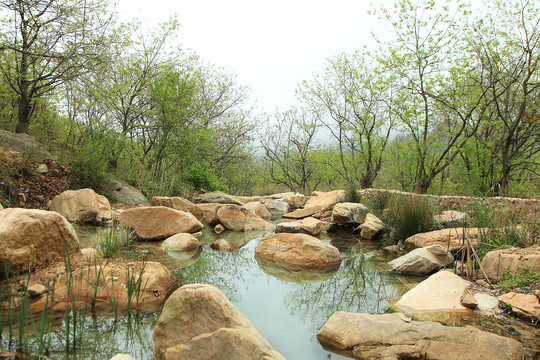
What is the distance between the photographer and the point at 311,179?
2220cm

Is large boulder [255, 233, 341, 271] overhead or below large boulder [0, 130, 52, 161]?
below

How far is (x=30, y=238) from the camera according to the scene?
3.32 meters

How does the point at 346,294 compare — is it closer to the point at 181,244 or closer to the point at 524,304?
the point at 524,304

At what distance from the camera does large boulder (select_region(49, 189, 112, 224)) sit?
658cm

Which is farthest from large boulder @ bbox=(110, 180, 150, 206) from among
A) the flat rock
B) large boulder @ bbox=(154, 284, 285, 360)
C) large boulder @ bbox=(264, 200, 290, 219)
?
large boulder @ bbox=(154, 284, 285, 360)

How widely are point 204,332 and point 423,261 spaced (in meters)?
3.36

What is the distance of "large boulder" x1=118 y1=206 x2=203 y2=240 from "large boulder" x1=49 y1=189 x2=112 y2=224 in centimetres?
85

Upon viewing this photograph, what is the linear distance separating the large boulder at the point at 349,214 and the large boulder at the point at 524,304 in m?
4.56

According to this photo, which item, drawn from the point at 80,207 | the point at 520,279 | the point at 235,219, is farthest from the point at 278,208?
the point at 520,279

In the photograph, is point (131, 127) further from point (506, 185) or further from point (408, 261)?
point (506, 185)

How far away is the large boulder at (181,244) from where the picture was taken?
5492 mm

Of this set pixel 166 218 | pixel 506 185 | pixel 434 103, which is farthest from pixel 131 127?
pixel 506 185

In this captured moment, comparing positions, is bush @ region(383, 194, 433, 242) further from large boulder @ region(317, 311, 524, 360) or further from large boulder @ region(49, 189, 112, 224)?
large boulder @ region(49, 189, 112, 224)

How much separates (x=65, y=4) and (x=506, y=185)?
41.7 feet
